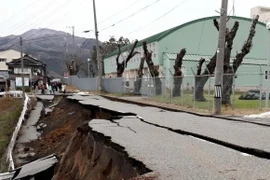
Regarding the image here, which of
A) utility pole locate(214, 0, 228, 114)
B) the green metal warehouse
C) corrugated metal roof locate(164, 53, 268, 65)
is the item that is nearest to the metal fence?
utility pole locate(214, 0, 228, 114)

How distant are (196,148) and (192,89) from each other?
16197mm

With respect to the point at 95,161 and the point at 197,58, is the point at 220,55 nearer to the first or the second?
the point at 95,161

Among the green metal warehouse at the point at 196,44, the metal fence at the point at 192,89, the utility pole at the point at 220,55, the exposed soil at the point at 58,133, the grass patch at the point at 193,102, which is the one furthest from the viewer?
the green metal warehouse at the point at 196,44

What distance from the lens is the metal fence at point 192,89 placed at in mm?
20781

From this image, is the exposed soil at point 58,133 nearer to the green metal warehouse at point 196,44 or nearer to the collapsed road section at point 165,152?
the collapsed road section at point 165,152

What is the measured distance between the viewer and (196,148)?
779cm

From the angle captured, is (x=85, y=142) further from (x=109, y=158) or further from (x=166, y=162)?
(x=166, y=162)

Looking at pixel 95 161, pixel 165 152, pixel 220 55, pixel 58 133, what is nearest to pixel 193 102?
pixel 220 55

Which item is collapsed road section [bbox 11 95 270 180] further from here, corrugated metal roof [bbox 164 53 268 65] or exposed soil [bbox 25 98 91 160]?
corrugated metal roof [bbox 164 53 268 65]

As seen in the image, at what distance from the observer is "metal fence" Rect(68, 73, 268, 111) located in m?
20.8

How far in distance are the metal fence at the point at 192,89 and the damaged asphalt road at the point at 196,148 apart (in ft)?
27.2

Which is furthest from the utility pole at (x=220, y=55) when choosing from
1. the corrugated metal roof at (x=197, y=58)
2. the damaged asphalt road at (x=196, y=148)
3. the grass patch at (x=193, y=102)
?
the corrugated metal roof at (x=197, y=58)

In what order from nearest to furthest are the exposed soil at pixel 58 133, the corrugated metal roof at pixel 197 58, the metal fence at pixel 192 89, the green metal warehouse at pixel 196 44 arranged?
1. the exposed soil at pixel 58 133
2. the metal fence at pixel 192 89
3. the corrugated metal roof at pixel 197 58
4. the green metal warehouse at pixel 196 44

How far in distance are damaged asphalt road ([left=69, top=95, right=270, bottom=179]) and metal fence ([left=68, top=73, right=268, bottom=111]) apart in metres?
8.30
